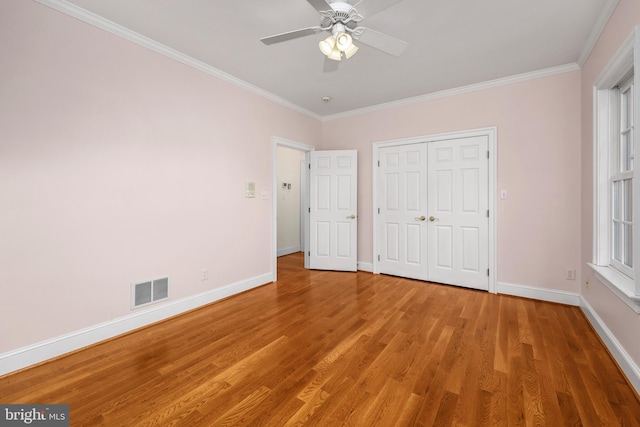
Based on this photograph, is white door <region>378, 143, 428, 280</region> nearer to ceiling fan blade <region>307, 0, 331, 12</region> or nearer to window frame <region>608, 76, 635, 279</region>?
window frame <region>608, 76, 635, 279</region>

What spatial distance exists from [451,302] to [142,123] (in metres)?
3.88

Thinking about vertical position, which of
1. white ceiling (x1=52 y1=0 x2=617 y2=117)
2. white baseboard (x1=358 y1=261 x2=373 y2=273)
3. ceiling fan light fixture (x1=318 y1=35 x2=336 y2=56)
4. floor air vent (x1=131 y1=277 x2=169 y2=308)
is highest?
white ceiling (x1=52 y1=0 x2=617 y2=117)

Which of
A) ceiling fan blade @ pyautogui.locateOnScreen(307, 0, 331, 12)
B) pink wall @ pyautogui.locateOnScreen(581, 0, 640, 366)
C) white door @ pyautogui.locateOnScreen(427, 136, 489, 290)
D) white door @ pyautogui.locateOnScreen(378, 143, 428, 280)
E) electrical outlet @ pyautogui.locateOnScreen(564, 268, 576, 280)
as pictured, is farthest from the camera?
white door @ pyautogui.locateOnScreen(378, 143, 428, 280)

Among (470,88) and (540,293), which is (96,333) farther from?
(470,88)

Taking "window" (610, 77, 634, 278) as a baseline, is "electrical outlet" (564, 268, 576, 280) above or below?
below

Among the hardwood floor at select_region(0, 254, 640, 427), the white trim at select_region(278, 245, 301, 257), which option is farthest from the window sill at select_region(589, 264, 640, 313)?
the white trim at select_region(278, 245, 301, 257)

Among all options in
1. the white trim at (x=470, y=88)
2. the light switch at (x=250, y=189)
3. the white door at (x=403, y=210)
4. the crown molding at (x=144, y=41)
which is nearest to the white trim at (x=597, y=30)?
the white trim at (x=470, y=88)

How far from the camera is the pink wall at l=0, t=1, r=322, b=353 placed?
1.99 meters

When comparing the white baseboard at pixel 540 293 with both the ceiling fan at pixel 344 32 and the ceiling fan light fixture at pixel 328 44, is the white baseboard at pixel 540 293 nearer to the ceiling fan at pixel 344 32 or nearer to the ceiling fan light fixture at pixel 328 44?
the ceiling fan at pixel 344 32

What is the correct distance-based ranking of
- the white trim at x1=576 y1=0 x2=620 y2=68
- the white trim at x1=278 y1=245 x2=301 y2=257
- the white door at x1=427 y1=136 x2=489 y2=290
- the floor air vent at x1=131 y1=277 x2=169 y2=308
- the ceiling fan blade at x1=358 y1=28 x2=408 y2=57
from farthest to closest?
the white trim at x1=278 y1=245 x2=301 y2=257 < the white door at x1=427 y1=136 x2=489 y2=290 < the floor air vent at x1=131 y1=277 x2=169 y2=308 < the white trim at x1=576 y1=0 x2=620 y2=68 < the ceiling fan blade at x1=358 y1=28 x2=408 y2=57

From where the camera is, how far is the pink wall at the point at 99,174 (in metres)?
1.99

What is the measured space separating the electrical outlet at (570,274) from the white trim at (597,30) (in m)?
2.27
